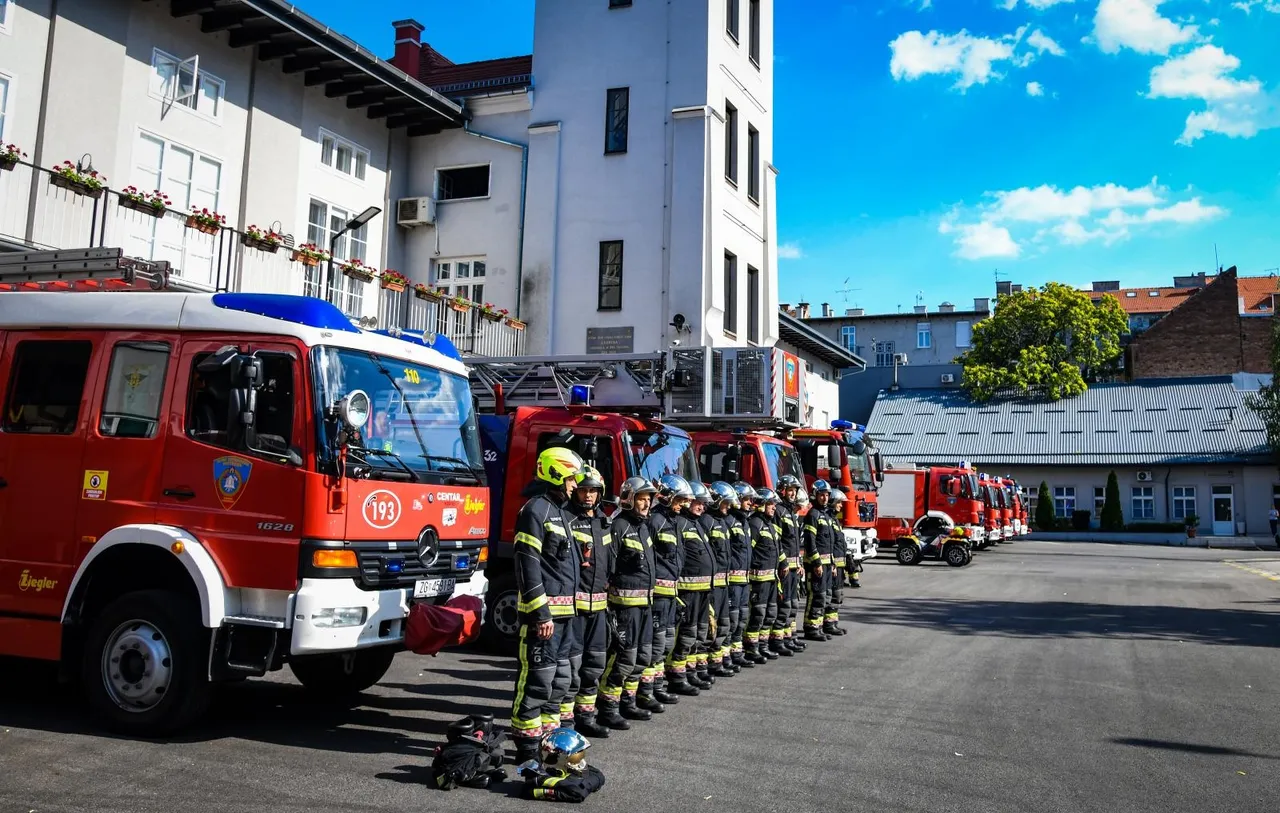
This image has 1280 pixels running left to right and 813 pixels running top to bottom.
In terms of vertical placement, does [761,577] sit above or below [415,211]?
below

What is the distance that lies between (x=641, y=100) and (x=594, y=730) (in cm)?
1727

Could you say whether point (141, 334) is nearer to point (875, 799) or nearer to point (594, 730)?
point (594, 730)

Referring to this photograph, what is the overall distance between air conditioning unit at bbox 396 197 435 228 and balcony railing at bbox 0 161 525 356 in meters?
3.50

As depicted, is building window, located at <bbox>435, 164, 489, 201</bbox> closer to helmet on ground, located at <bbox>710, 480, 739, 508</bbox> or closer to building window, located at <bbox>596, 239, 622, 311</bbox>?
building window, located at <bbox>596, 239, 622, 311</bbox>

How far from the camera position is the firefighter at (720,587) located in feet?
31.2

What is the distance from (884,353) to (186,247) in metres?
62.4

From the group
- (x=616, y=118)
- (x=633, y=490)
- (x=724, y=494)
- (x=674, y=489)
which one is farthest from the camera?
(x=616, y=118)

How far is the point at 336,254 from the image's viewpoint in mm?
20625

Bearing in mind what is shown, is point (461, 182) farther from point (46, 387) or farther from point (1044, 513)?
point (1044, 513)

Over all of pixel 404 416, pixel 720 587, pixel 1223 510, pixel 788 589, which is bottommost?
pixel 788 589

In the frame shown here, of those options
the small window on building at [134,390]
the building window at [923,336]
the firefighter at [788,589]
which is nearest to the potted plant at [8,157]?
the small window on building at [134,390]

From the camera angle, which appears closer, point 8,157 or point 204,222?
point 8,157

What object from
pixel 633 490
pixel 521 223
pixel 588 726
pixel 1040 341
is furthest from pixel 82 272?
pixel 1040 341

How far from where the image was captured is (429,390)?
7.72m
